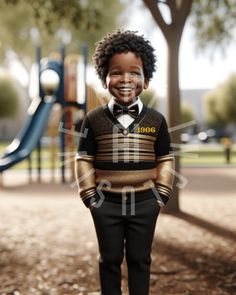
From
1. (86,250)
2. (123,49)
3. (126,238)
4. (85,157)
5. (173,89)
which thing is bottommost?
(86,250)

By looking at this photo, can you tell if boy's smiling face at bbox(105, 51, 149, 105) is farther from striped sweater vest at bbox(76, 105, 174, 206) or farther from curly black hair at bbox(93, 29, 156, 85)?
striped sweater vest at bbox(76, 105, 174, 206)

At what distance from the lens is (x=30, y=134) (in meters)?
11.5

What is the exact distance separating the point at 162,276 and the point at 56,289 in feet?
3.55

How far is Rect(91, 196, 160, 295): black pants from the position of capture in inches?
106

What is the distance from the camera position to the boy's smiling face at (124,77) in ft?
8.53

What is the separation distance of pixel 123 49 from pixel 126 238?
123cm

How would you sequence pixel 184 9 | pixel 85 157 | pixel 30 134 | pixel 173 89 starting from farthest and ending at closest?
1. pixel 30 134
2. pixel 173 89
3. pixel 184 9
4. pixel 85 157

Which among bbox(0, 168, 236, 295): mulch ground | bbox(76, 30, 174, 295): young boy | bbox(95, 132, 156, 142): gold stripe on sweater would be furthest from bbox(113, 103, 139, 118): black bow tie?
bbox(0, 168, 236, 295): mulch ground

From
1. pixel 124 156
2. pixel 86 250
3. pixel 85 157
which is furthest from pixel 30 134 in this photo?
pixel 124 156

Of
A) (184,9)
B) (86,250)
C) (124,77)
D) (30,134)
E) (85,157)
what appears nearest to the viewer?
(124,77)

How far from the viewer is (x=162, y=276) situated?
432 cm

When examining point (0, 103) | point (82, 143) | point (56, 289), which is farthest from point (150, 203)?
point (0, 103)

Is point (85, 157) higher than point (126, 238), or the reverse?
point (85, 157)

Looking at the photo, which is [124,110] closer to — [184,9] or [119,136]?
[119,136]
